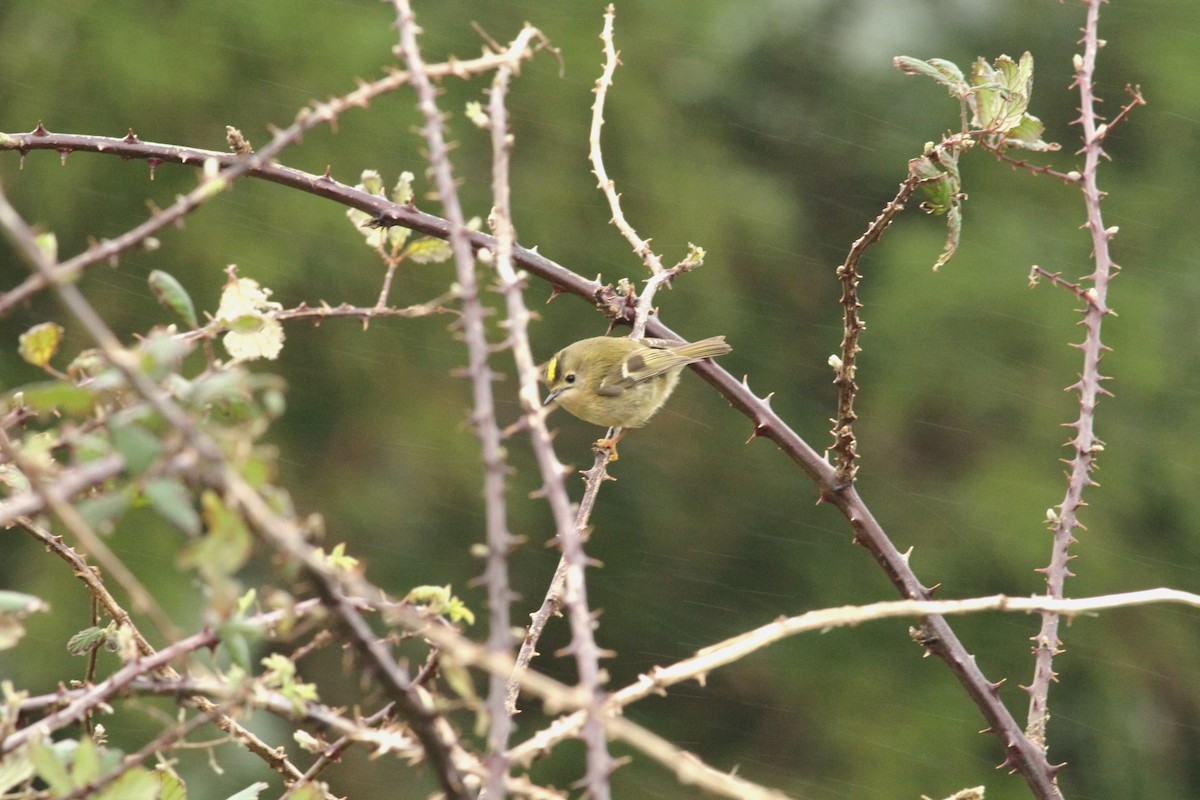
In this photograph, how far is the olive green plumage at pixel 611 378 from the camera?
442 centimetres

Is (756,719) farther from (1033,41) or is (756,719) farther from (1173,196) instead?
(1033,41)

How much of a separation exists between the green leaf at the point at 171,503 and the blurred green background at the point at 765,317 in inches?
218

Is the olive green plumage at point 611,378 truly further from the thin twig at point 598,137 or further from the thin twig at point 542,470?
the thin twig at point 542,470

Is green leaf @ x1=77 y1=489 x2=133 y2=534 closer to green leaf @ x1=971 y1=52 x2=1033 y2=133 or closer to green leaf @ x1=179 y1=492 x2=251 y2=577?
green leaf @ x1=179 y1=492 x2=251 y2=577

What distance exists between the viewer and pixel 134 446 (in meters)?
0.73

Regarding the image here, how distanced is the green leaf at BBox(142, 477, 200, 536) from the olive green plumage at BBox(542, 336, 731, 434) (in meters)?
3.61

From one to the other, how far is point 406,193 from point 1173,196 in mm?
6590

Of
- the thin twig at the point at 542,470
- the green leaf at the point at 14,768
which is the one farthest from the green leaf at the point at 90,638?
the thin twig at the point at 542,470

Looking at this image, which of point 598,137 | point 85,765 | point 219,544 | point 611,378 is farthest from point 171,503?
point 611,378

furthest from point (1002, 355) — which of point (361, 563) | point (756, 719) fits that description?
point (361, 563)

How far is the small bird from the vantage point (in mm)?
4418

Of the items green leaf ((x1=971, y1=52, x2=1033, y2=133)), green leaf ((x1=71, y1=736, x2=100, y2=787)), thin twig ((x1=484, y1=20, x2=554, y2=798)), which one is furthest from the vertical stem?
green leaf ((x1=71, y1=736, x2=100, y2=787))

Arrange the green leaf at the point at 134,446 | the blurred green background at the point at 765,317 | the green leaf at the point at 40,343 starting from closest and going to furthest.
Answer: the green leaf at the point at 134,446
the green leaf at the point at 40,343
the blurred green background at the point at 765,317

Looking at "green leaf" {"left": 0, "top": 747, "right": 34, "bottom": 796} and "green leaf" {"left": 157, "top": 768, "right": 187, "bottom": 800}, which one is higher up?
"green leaf" {"left": 0, "top": 747, "right": 34, "bottom": 796}
